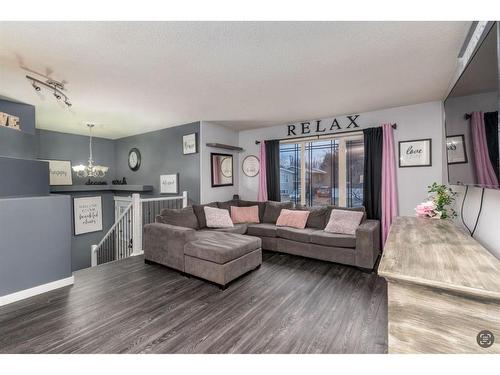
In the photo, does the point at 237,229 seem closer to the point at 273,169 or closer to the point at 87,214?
the point at 273,169

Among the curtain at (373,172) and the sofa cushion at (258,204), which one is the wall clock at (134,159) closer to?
the sofa cushion at (258,204)

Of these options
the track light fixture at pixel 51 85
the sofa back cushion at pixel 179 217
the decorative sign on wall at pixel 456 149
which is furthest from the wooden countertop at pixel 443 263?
the track light fixture at pixel 51 85

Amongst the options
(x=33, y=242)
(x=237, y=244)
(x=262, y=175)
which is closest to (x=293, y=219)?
(x=262, y=175)

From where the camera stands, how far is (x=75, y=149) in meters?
5.64

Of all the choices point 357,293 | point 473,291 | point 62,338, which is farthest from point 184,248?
point 473,291

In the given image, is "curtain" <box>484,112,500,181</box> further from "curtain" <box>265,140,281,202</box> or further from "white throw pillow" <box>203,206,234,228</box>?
"curtain" <box>265,140,281,202</box>

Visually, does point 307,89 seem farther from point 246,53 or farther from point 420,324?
point 420,324

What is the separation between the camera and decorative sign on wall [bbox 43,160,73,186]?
522cm

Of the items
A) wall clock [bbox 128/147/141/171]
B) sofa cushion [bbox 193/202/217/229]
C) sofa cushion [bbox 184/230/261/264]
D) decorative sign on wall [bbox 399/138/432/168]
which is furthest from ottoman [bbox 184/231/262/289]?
wall clock [bbox 128/147/141/171]

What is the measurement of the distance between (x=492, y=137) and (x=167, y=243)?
3291 mm

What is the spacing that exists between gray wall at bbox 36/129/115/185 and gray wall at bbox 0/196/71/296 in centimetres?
349

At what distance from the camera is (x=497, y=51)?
41.5 inches

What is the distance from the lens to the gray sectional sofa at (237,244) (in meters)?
2.81

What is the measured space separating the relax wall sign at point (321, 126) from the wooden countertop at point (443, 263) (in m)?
2.91
